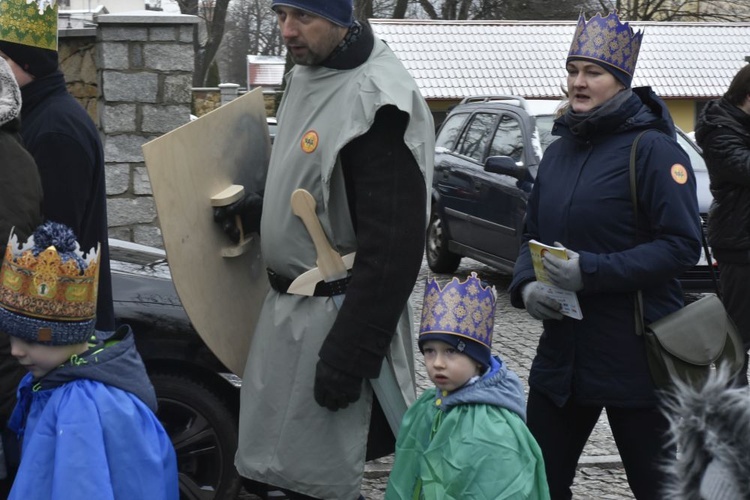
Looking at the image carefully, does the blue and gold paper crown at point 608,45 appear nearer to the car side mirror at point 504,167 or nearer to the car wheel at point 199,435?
the car wheel at point 199,435

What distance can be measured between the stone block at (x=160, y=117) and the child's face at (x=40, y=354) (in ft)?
21.0

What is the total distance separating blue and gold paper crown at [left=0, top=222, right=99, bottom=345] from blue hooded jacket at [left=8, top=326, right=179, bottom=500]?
0.38ft

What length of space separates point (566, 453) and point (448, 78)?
877 inches

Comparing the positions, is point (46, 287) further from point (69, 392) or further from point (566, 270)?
point (566, 270)

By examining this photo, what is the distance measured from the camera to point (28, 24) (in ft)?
12.1

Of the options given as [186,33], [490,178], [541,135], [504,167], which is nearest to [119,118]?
[186,33]

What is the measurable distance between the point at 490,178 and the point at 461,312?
7.41m

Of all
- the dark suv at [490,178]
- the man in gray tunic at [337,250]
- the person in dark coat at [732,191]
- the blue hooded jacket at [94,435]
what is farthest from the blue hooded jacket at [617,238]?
the dark suv at [490,178]

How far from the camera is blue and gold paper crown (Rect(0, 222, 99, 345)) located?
284 cm

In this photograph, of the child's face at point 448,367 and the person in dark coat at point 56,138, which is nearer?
the child's face at point 448,367

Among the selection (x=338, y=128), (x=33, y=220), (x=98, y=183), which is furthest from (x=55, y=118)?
(x=338, y=128)

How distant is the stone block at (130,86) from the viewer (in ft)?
30.0

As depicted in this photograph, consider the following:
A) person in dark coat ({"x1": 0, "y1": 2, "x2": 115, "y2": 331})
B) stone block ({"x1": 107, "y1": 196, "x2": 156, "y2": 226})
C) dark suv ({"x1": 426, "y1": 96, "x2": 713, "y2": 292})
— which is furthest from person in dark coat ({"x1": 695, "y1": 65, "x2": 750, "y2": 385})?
stone block ({"x1": 107, "y1": 196, "x2": 156, "y2": 226})

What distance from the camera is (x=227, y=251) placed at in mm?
3619
